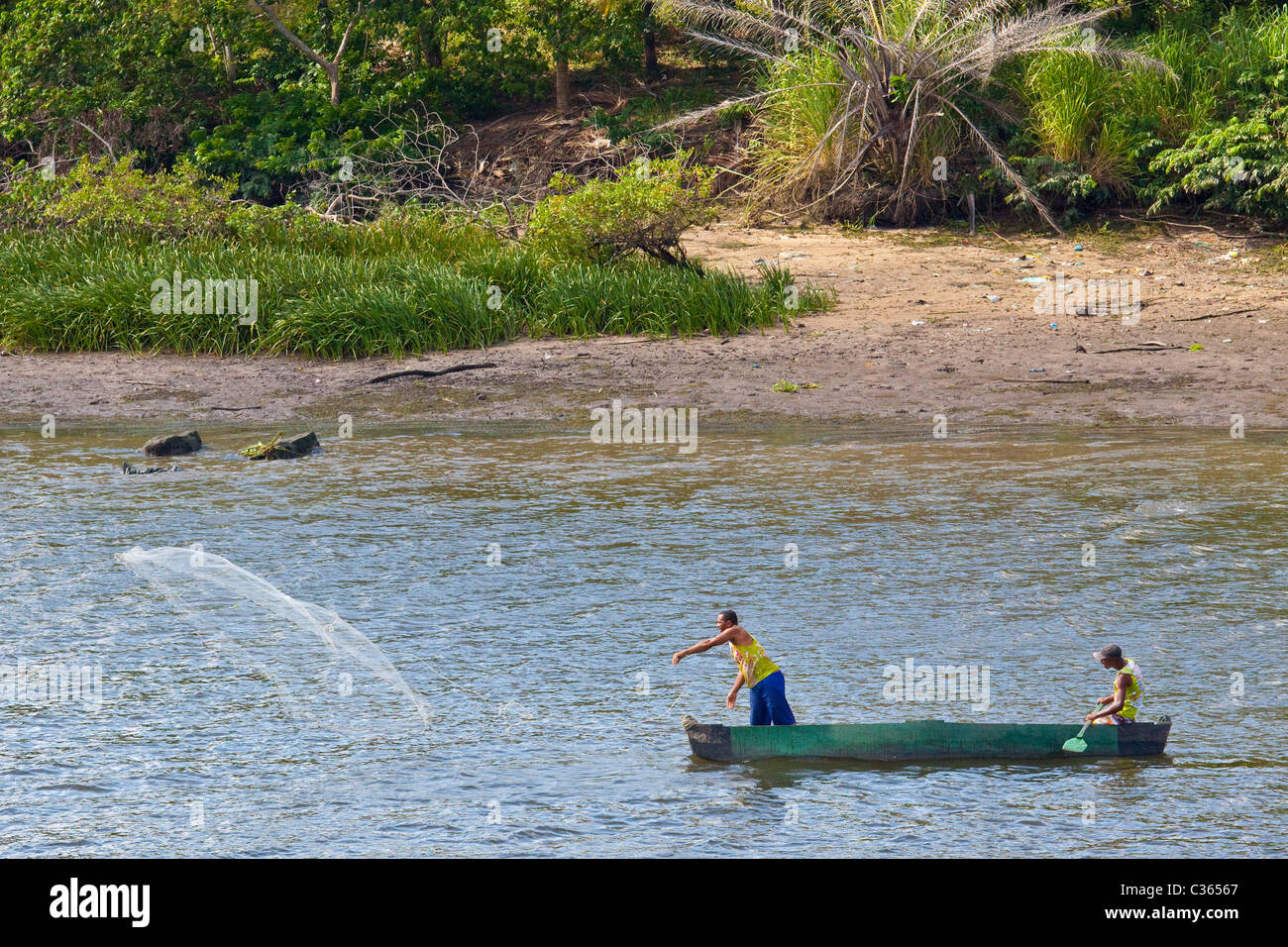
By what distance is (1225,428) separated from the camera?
594 inches

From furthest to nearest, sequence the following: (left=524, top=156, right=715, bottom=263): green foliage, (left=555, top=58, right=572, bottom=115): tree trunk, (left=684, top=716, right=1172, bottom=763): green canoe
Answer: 1. (left=555, top=58, right=572, bottom=115): tree trunk
2. (left=524, top=156, right=715, bottom=263): green foliage
3. (left=684, top=716, right=1172, bottom=763): green canoe

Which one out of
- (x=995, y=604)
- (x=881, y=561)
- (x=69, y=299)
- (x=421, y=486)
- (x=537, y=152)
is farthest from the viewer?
(x=537, y=152)

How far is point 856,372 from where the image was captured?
16734 millimetres

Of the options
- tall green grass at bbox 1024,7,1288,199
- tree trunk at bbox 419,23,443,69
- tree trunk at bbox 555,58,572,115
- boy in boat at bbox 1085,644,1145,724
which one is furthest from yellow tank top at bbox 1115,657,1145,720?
tree trunk at bbox 419,23,443,69

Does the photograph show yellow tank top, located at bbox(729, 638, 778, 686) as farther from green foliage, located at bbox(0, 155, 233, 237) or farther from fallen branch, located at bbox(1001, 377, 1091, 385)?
green foliage, located at bbox(0, 155, 233, 237)

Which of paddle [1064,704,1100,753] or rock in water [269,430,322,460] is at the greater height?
rock in water [269,430,322,460]

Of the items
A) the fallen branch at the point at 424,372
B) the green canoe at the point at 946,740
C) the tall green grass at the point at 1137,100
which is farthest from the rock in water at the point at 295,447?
the tall green grass at the point at 1137,100

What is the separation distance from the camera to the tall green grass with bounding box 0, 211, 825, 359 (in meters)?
18.1

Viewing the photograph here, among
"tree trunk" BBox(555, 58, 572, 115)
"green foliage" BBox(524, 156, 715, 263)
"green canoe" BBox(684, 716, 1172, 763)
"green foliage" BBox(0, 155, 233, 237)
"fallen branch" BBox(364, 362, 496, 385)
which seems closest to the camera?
"green canoe" BBox(684, 716, 1172, 763)

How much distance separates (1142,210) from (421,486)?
12319 mm

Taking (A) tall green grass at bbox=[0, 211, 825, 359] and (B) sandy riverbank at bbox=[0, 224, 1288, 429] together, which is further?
(A) tall green grass at bbox=[0, 211, 825, 359]

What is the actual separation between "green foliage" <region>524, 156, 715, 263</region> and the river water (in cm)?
477
